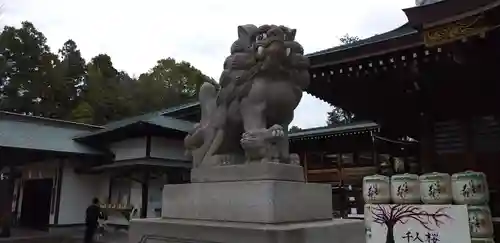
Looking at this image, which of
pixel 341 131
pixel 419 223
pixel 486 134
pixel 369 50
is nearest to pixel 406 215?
pixel 419 223

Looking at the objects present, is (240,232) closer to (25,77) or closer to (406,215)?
(406,215)

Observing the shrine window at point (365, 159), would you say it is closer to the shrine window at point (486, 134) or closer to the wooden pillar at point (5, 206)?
the shrine window at point (486, 134)

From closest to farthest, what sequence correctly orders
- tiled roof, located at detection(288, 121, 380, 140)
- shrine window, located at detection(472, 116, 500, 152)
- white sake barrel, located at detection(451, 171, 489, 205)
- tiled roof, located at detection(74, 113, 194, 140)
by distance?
white sake barrel, located at detection(451, 171, 489, 205)
shrine window, located at detection(472, 116, 500, 152)
tiled roof, located at detection(288, 121, 380, 140)
tiled roof, located at detection(74, 113, 194, 140)

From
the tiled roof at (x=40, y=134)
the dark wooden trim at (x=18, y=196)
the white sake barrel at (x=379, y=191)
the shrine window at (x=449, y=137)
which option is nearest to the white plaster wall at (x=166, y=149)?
the tiled roof at (x=40, y=134)

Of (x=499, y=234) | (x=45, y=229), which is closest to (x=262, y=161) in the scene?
(x=499, y=234)

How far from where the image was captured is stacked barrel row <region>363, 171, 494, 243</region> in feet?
16.7

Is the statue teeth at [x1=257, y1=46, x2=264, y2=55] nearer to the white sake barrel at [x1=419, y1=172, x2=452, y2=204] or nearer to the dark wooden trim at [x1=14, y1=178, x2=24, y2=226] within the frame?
the white sake barrel at [x1=419, y1=172, x2=452, y2=204]

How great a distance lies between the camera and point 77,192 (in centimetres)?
1382

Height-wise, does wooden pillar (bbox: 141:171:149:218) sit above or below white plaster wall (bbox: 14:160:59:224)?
below

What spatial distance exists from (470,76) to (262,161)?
378cm

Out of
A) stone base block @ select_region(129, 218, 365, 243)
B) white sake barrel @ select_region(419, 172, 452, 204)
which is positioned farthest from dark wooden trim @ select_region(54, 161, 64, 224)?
stone base block @ select_region(129, 218, 365, 243)

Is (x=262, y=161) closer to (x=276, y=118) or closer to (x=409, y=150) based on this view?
(x=276, y=118)

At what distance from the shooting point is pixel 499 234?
5.39 metres

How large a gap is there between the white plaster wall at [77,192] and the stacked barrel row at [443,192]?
10567mm
